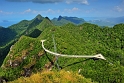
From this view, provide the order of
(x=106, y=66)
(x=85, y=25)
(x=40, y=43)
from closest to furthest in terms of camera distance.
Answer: (x=106, y=66), (x=40, y=43), (x=85, y=25)

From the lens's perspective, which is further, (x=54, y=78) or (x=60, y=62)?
(x=60, y=62)

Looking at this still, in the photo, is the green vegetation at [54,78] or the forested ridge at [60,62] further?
the forested ridge at [60,62]

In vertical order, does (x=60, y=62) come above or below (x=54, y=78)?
below

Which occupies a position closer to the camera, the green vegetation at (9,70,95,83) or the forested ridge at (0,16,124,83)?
the green vegetation at (9,70,95,83)

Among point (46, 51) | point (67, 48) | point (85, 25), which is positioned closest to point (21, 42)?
point (46, 51)

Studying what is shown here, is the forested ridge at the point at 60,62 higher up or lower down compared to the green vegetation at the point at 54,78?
lower down

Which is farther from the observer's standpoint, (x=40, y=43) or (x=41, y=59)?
(x=40, y=43)

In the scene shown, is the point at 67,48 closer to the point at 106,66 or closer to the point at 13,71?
the point at 106,66

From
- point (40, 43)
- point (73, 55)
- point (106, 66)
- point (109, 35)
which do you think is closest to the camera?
point (106, 66)

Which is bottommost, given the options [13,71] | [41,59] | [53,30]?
[13,71]

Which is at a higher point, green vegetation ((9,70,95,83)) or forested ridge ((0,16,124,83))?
green vegetation ((9,70,95,83))

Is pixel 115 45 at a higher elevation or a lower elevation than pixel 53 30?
lower
